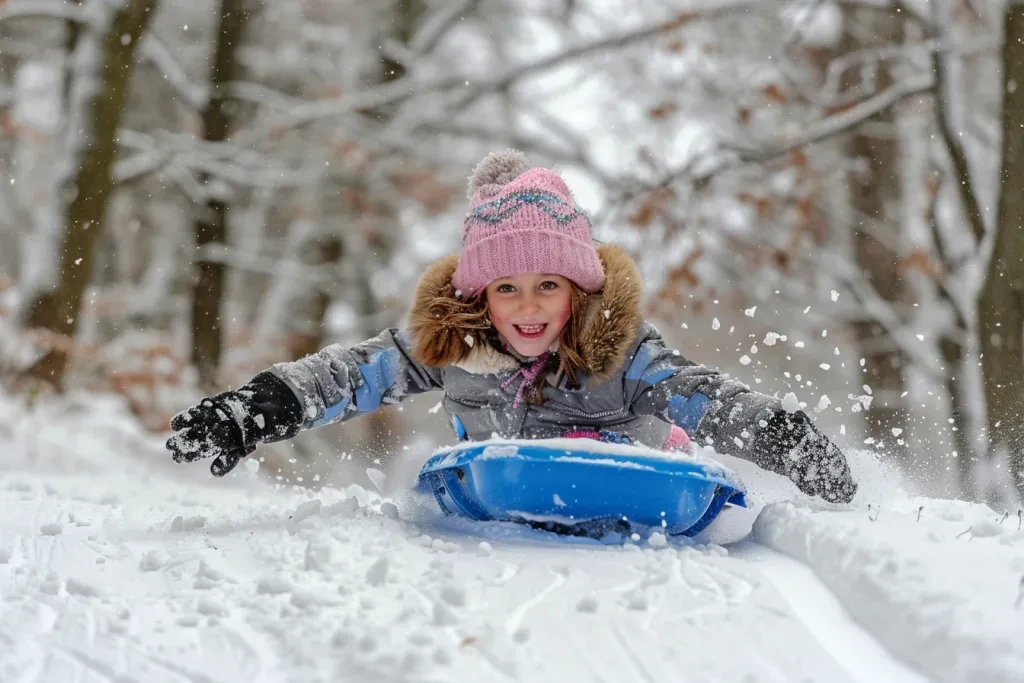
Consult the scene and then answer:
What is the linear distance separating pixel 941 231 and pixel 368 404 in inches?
199

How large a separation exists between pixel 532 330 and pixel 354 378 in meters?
Result: 0.66

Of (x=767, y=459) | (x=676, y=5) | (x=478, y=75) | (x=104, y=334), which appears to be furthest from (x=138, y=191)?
(x=767, y=459)

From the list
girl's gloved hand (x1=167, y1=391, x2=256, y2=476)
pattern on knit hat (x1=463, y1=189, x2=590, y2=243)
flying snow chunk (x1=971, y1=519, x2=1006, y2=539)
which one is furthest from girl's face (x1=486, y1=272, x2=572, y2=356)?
flying snow chunk (x1=971, y1=519, x2=1006, y2=539)

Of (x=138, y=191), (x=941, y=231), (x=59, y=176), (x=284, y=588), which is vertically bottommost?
(x=284, y=588)

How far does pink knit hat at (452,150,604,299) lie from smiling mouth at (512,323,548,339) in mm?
195

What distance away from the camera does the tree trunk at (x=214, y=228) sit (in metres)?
8.99

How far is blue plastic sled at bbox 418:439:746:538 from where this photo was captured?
8.05 ft

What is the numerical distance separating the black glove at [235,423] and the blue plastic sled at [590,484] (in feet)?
2.14

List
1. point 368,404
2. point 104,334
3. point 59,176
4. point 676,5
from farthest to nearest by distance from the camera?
point 104,334 < point 676,5 < point 59,176 < point 368,404

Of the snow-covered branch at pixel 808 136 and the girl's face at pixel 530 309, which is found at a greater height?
the snow-covered branch at pixel 808 136

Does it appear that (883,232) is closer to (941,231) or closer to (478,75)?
(941,231)

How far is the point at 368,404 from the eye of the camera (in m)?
3.27

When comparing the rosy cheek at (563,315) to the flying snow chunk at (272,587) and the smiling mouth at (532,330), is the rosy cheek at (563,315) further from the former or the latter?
the flying snow chunk at (272,587)

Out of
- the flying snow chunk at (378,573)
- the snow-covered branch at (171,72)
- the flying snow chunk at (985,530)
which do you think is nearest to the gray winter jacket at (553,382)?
the flying snow chunk at (985,530)
